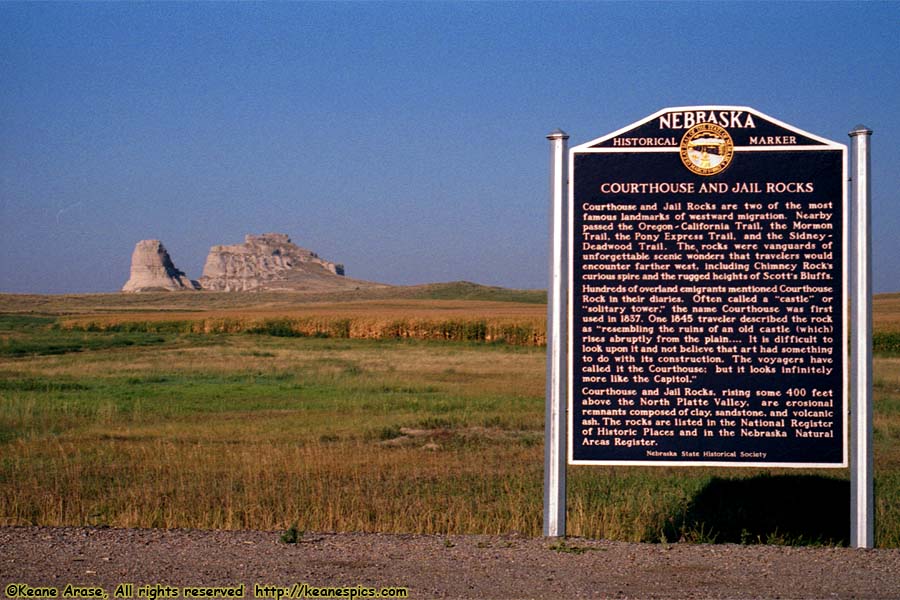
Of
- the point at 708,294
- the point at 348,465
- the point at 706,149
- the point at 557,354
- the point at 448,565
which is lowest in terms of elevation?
the point at 348,465

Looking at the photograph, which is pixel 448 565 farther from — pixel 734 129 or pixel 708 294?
pixel 734 129

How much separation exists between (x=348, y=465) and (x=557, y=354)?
6469 mm

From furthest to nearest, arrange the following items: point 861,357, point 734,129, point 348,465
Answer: point 348,465, point 734,129, point 861,357

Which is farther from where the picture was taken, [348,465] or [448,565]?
[348,465]

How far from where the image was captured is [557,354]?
24.8ft

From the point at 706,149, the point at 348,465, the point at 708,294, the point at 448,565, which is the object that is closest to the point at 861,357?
the point at 708,294

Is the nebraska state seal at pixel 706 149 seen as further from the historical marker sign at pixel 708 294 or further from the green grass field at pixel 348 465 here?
the green grass field at pixel 348 465

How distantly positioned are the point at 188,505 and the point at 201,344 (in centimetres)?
4063

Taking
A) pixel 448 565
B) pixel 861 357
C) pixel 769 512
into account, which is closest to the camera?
pixel 448 565

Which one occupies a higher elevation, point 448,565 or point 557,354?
point 557,354

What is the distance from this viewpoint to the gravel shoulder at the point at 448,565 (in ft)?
20.3

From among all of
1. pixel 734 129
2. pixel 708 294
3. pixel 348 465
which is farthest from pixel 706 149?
pixel 348 465

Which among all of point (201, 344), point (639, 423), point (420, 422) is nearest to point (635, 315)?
point (639, 423)

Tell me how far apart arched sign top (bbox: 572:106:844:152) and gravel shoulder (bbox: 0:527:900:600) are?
3.06m
